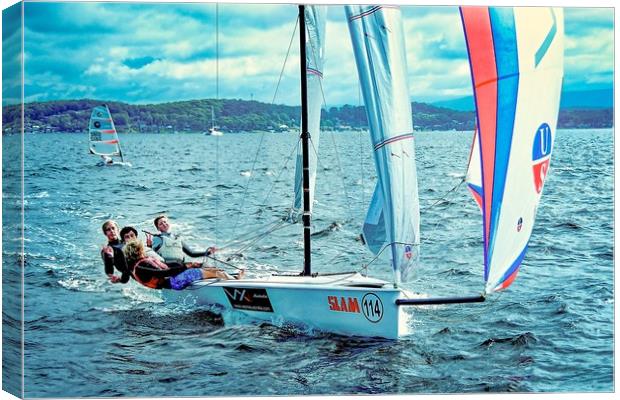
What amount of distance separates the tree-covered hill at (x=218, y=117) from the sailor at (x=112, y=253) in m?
0.87

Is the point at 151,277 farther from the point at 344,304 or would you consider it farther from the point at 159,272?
the point at 344,304

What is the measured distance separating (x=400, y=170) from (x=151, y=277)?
252cm

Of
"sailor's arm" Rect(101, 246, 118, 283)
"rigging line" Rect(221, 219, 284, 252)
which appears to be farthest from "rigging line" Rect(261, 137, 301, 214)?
"sailor's arm" Rect(101, 246, 118, 283)

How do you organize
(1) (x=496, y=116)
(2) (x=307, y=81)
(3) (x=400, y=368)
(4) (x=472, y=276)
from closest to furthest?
1. (1) (x=496, y=116)
2. (3) (x=400, y=368)
3. (2) (x=307, y=81)
4. (4) (x=472, y=276)

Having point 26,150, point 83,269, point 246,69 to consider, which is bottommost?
point 83,269

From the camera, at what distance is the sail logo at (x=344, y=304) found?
36.4 feet

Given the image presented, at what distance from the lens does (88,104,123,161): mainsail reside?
10.7m

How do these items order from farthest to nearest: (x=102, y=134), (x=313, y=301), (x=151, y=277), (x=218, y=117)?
(x=151, y=277)
(x=313, y=301)
(x=218, y=117)
(x=102, y=134)

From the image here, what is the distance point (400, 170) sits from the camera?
10.8 metres

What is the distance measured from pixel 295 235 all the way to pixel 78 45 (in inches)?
122

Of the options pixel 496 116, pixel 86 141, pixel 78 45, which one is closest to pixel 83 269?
pixel 86 141

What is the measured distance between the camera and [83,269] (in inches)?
422

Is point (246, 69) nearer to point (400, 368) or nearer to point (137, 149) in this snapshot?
point (137, 149)

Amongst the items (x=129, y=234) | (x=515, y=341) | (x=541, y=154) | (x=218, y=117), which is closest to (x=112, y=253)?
(x=129, y=234)
